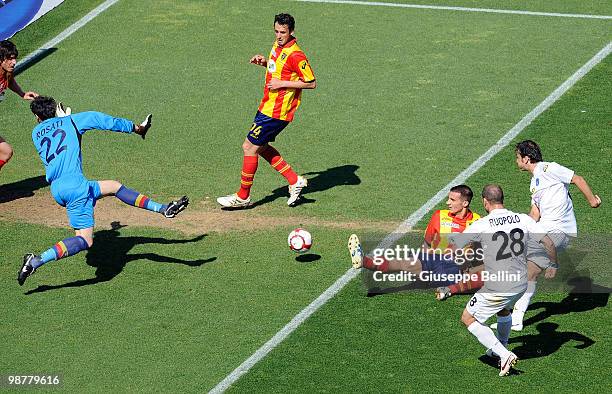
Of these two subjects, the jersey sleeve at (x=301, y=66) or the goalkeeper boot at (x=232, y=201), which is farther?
the goalkeeper boot at (x=232, y=201)

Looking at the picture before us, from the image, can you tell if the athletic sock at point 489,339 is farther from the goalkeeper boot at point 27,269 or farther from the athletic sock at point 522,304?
the goalkeeper boot at point 27,269

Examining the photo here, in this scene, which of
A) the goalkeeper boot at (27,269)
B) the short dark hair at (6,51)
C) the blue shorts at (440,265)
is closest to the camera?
the goalkeeper boot at (27,269)

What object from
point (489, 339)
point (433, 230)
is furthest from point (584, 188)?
point (489, 339)

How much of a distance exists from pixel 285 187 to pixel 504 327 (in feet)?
20.2

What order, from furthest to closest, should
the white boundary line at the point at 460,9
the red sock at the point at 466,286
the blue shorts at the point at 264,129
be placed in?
the white boundary line at the point at 460,9, the blue shorts at the point at 264,129, the red sock at the point at 466,286

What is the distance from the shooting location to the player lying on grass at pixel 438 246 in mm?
15156

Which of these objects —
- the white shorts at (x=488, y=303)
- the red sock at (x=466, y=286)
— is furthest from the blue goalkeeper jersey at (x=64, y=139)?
the white shorts at (x=488, y=303)

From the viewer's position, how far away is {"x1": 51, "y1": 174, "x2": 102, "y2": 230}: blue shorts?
51.9 ft

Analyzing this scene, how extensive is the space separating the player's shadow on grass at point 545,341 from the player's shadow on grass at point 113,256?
4.48 metres

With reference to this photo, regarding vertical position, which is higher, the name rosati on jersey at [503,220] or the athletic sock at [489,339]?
the name rosati on jersey at [503,220]

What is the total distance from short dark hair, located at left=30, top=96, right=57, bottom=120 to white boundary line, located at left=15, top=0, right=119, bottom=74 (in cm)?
862

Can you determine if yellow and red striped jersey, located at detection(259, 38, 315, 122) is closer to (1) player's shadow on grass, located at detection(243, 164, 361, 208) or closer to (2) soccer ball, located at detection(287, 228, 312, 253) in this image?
(1) player's shadow on grass, located at detection(243, 164, 361, 208)

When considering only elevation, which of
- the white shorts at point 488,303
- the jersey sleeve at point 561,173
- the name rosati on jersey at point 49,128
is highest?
the jersey sleeve at point 561,173

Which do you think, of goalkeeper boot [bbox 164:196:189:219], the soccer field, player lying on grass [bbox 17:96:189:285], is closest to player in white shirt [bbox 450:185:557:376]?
the soccer field
